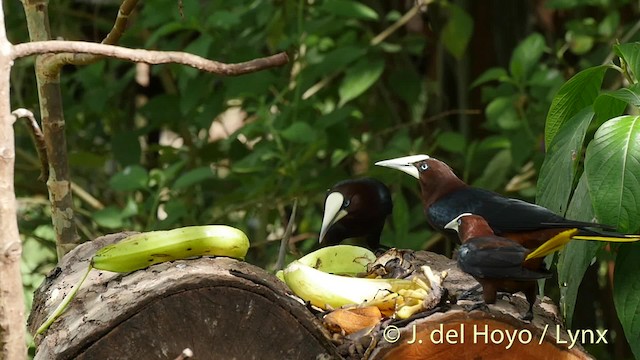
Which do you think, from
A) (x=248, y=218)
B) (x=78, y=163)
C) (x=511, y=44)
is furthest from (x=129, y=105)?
(x=511, y=44)

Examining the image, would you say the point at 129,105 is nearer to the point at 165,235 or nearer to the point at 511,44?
the point at 511,44

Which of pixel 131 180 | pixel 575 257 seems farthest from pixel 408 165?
pixel 131 180

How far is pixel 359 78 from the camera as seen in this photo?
3.29m

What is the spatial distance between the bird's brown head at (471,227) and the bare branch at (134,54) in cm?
36

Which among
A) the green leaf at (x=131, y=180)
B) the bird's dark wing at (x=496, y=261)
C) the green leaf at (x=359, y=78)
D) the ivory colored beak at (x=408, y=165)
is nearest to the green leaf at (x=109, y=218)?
the green leaf at (x=131, y=180)

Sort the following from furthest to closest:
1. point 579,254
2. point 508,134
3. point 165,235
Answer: point 508,134
point 579,254
point 165,235

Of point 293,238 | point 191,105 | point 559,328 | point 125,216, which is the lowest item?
point 293,238

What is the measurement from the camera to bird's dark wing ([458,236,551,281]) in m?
1.54

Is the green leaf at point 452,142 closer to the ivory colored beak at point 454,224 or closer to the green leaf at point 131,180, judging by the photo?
the green leaf at point 131,180

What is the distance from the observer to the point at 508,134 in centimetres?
332

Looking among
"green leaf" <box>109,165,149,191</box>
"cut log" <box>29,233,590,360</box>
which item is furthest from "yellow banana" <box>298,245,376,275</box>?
"green leaf" <box>109,165,149,191</box>

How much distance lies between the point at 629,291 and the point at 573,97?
1.23 feet

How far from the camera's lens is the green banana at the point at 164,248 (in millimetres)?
1661

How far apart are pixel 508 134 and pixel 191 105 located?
0.95 metres
